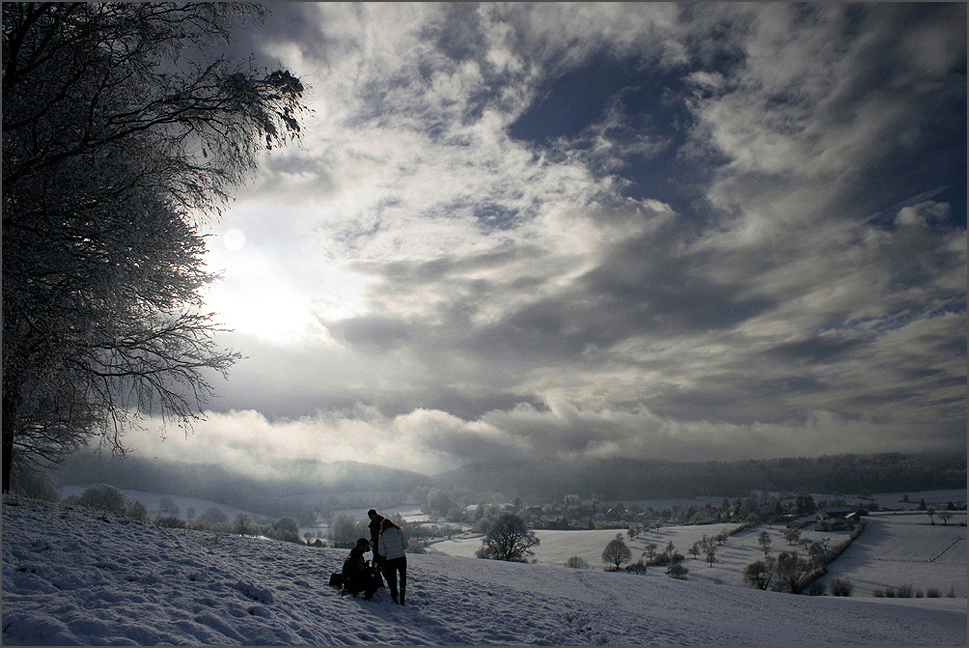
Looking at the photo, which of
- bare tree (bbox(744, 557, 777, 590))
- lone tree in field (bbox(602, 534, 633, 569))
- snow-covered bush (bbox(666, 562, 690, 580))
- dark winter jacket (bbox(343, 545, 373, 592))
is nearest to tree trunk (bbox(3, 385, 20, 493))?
dark winter jacket (bbox(343, 545, 373, 592))

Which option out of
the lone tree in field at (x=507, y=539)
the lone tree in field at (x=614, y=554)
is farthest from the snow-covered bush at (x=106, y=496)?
the lone tree in field at (x=614, y=554)

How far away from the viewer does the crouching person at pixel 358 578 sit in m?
10.2

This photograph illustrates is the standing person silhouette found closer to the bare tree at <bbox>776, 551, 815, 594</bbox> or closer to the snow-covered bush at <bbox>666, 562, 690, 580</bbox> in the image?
the snow-covered bush at <bbox>666, 562, 690, 580</bbox>

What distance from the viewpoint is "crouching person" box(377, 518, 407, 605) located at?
10062 mm

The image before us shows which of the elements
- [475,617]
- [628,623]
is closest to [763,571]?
[628,623]

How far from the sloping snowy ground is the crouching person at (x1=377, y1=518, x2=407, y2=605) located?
431 mm

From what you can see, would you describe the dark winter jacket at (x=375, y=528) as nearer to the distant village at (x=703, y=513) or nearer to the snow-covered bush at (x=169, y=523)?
the snow-covered bush at (x=169, y=523)

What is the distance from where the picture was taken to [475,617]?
983 cm

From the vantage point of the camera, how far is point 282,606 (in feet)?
25.8

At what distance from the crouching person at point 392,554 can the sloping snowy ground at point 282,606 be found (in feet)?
1.41

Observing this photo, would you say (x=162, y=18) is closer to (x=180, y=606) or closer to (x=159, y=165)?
(x=159, y=165)

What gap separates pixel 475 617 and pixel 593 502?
122 m

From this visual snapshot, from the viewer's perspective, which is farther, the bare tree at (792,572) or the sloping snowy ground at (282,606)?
the bare tree at (792,572)

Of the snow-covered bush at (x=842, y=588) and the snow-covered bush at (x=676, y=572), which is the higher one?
the snow-covered bush at (x=842, y=588)
